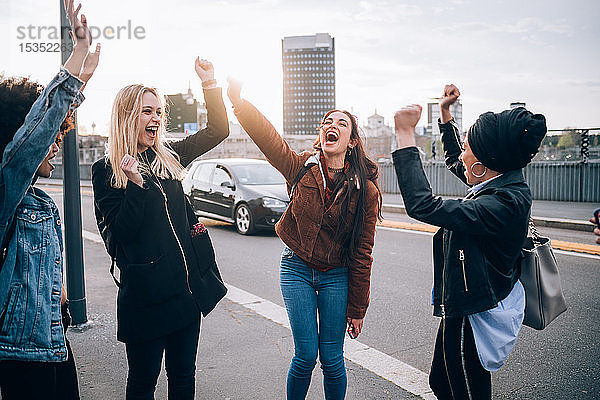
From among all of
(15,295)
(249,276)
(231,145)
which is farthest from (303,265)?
(231,145)

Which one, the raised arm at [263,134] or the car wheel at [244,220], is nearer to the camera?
the raised arm at [263,134]

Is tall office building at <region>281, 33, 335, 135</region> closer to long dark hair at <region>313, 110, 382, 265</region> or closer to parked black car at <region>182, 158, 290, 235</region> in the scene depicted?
parked black car at <region>182, 158, 290, 235</region>

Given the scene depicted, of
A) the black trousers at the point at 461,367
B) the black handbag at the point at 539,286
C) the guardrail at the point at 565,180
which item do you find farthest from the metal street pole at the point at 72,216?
the guardrail at the point at 565,180

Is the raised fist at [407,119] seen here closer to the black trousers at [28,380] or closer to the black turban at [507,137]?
the black turban at [507,137]

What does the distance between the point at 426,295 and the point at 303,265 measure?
3.53m

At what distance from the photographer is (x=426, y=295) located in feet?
19.7

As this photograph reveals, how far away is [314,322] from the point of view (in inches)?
113

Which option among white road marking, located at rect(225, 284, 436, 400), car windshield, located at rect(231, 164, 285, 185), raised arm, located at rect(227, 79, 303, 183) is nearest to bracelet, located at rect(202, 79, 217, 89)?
raised arm, located at rect(227, 79, 303, 183)

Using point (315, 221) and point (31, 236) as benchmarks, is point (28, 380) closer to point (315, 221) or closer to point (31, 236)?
point (31, 236)

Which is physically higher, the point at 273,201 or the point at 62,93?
the point at 62,93

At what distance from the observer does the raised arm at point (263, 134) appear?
2740mm

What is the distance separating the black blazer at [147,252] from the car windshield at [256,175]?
331 inches

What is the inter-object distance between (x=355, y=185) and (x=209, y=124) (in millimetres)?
936

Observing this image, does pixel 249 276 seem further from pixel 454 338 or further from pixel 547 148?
pixel 547 148
